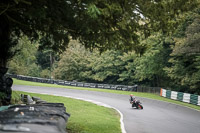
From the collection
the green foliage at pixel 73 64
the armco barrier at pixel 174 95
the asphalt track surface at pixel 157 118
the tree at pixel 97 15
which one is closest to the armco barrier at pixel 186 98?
the armco barrier at pixel 174 95

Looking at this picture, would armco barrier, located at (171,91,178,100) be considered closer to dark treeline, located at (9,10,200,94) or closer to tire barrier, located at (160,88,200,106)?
tire barrier, located at (160,88,200,106)

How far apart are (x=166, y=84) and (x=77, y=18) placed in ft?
106

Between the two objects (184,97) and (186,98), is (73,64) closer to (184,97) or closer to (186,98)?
(184,97)

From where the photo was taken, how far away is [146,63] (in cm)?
3672

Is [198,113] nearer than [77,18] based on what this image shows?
No

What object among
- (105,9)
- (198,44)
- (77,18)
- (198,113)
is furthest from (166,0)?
(198,44)

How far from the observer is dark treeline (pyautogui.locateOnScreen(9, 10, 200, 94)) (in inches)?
1054

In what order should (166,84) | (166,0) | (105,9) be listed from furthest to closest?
(166,84)
(166,0)
(105,9)

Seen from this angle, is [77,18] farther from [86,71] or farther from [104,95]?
[86,71]

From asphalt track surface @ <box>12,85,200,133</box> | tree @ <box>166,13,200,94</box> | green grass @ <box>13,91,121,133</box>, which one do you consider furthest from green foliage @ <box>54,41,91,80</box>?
green grass @ <box>13,91,121,133</box>

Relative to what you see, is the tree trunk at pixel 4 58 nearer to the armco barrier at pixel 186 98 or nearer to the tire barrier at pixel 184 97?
the tire barrier at pixel 184 97

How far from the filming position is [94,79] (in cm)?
5350

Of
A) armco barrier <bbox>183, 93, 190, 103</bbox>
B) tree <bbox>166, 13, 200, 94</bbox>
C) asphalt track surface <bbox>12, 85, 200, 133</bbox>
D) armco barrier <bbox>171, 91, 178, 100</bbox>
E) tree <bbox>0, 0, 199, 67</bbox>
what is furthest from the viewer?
armco barrier <bbox>171, 91, 178, 100</bbox>

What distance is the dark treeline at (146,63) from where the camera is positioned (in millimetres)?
26766
